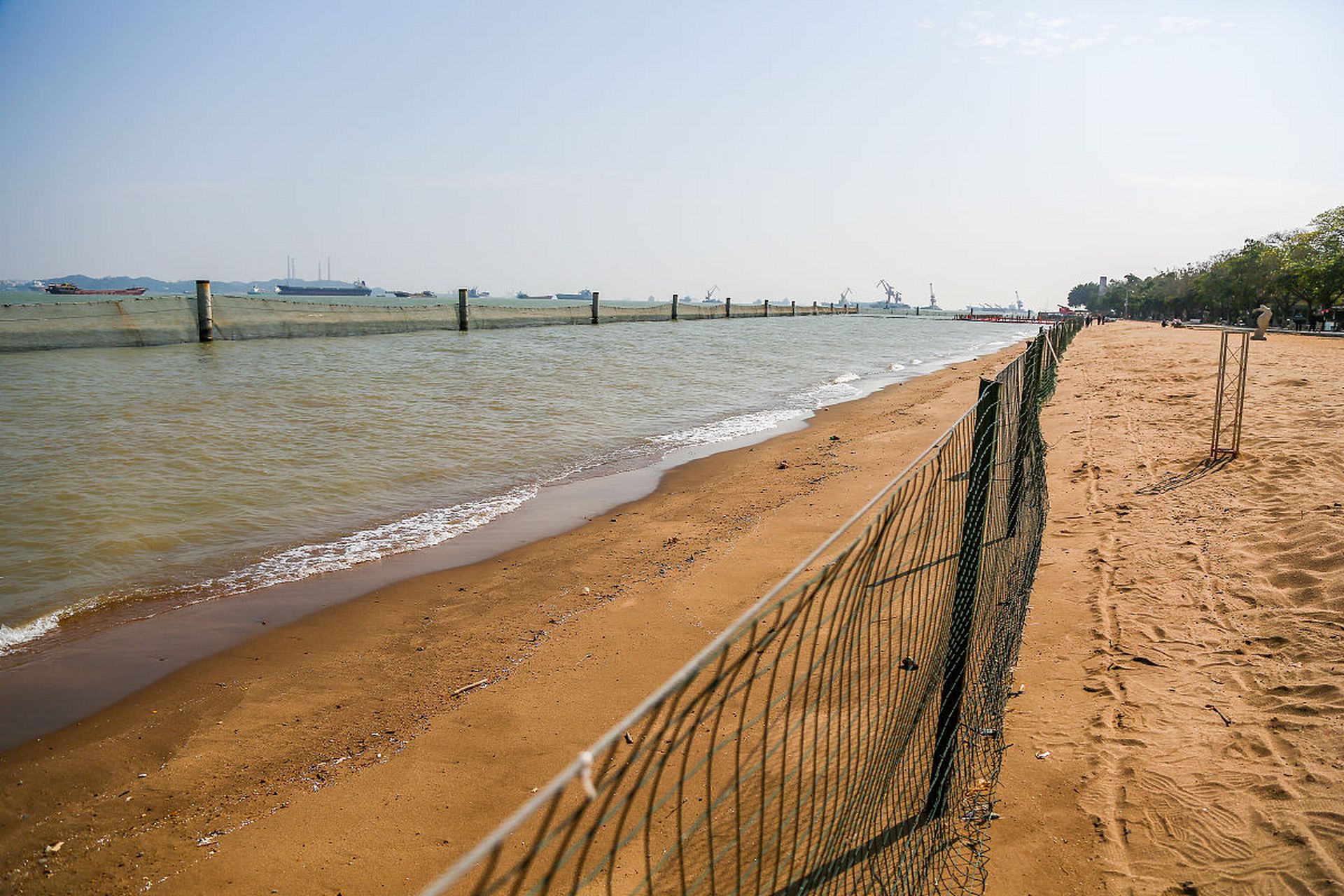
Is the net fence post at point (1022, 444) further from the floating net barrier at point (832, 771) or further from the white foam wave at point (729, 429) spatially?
the white foam wave at point (729, 429)

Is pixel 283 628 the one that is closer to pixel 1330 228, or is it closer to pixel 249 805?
pixel 249 805

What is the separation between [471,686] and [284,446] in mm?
8442

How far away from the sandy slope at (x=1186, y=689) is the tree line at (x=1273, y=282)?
46302 millimetres

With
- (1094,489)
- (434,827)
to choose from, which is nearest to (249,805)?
(434,827)

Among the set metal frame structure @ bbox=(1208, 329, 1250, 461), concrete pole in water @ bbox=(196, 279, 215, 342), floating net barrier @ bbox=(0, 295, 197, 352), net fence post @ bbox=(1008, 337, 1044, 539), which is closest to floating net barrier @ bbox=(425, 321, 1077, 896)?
net fence post @ bbox=(1008, 337, 1044, 539)

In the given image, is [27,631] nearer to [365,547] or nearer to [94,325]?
[365,547]

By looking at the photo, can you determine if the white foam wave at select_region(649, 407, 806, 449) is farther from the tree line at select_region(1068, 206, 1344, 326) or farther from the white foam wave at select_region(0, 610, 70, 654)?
the tree line at select_region(1068, 206, 1344, 326)

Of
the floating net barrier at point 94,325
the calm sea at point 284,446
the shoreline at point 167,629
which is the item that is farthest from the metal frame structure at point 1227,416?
the floating net barrier at point 94,325

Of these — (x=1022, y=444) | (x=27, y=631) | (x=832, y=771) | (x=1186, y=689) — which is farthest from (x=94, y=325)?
(x=1186, y=689)

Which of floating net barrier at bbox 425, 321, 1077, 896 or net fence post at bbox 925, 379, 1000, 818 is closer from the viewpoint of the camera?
floating net barrier at bbox 425, 321, 1077, 896

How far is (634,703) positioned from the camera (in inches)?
162

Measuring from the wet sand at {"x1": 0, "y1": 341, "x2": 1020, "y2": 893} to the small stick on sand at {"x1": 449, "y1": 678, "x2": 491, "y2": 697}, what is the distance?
0.02m

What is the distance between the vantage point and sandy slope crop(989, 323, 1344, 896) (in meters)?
2.84

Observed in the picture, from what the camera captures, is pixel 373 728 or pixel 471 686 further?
pixel 471 686
